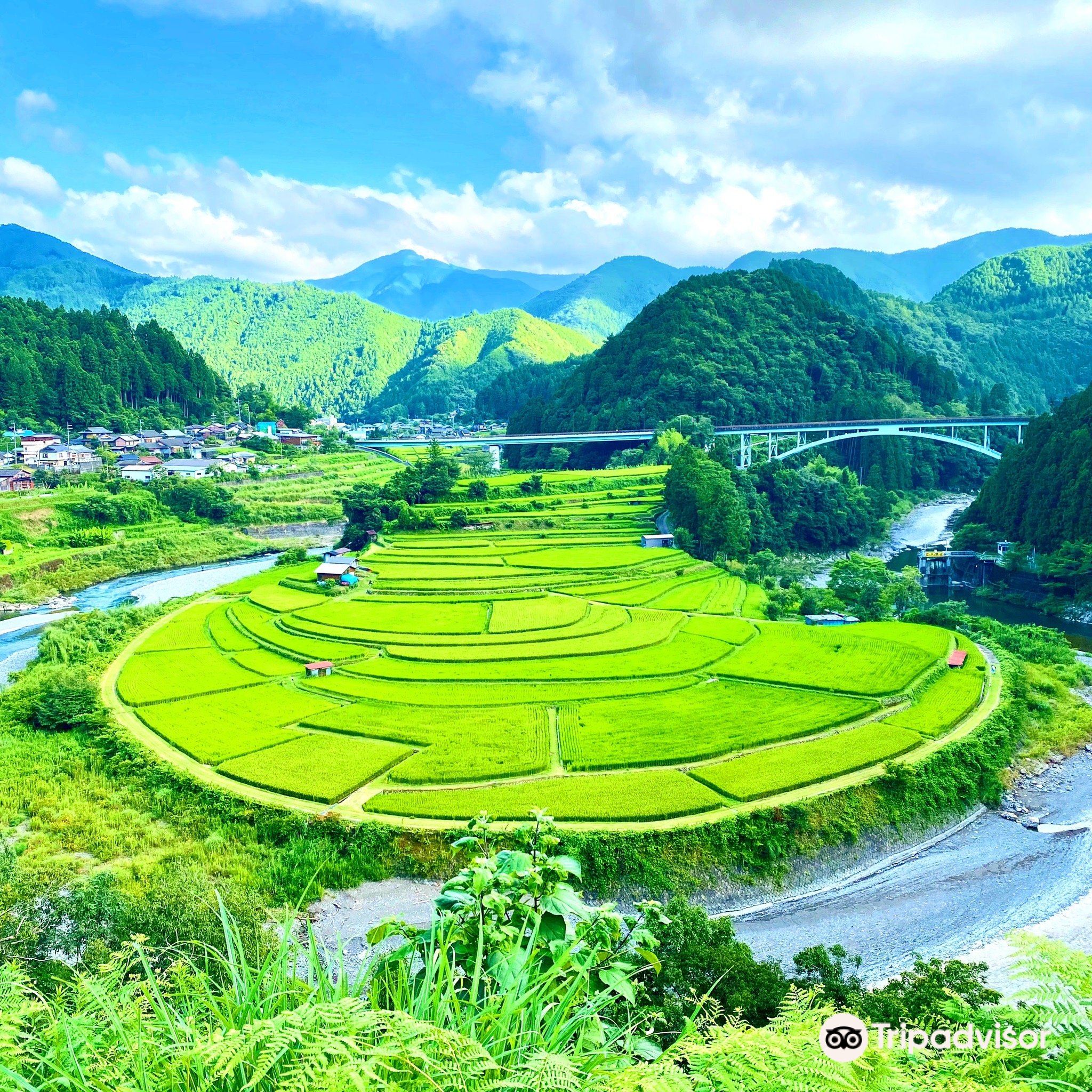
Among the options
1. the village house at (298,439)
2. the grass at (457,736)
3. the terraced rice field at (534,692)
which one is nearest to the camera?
the terraced rice field at (534,692)

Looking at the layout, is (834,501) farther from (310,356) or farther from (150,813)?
(310,356)

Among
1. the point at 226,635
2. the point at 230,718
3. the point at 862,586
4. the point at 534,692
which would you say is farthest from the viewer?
the point at 862,586

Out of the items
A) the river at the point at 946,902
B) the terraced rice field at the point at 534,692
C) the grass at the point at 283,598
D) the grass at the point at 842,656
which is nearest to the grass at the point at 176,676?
the terraced rice field at the point at 534,692

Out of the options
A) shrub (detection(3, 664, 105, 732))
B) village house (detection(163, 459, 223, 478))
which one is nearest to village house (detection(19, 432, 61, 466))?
village house (detection(163, 459, 223, 478))

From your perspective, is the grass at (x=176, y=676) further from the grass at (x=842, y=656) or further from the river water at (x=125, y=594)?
the grass at (x=842, y=656)

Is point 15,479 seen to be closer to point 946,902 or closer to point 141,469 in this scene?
point 141,469

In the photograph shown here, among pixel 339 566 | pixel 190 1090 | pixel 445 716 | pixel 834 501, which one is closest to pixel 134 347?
pixel 339 566

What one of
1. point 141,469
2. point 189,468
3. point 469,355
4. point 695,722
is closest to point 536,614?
point 695,722
